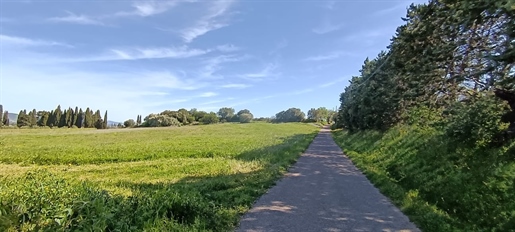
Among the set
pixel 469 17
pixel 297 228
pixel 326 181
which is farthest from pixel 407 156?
pixel 297 228

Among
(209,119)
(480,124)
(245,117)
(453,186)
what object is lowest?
(453,186)

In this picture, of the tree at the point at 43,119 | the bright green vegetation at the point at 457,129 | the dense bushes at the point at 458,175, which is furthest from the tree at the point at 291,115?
the dense bushes at the point at 458,175

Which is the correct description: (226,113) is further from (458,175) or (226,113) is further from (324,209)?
(324,209)

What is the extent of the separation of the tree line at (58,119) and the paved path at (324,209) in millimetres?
104787

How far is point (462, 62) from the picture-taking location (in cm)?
1339

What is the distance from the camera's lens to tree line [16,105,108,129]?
315ft

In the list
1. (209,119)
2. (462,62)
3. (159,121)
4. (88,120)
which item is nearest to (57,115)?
(88,120)

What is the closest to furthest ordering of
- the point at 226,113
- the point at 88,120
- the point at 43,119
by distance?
1. the point at 43,119
2. the point at 88,120
3. the point at 226,113

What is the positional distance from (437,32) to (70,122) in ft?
374

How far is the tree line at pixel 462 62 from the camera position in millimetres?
5449

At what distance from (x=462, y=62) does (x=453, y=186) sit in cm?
823

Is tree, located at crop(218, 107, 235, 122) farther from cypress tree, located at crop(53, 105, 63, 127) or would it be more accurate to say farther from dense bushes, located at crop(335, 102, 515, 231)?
dense bushes, located at crop(335, 102, 515, 231)

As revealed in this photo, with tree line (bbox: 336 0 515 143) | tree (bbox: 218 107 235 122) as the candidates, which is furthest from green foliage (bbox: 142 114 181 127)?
tree line (bbox: 336 0 515 143)

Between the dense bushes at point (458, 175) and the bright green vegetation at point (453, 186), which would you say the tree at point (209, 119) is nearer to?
the dense bushes at point (458, 175)
